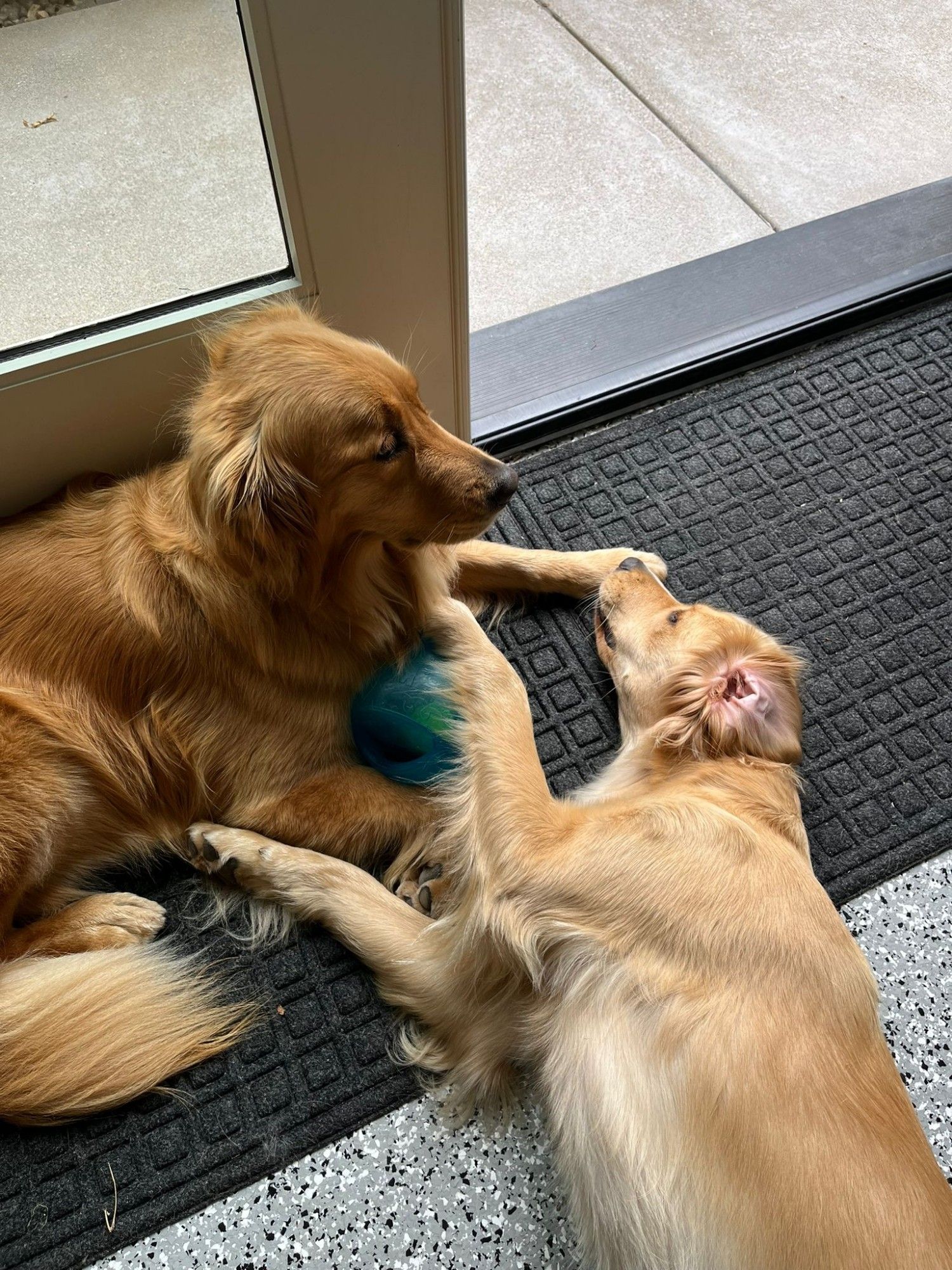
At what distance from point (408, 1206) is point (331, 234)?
153 cm

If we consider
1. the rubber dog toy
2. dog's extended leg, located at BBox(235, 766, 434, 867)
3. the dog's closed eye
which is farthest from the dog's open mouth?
the dog's closed eye

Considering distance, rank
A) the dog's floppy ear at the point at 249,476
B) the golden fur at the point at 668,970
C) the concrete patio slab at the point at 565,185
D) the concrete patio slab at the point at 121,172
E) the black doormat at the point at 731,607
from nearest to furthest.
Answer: the golden fur at the point at 668,970 → the dog's floppy ear at the point at 249,476 → the black doormat at the point at 731,607 → the concrete patio slab at the point at 121,172 → the concrete patio slab at the point at 565,185

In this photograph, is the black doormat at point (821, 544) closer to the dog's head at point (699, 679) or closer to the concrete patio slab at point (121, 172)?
the dog's head at point (699, 679)

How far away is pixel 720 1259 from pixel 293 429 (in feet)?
3.84

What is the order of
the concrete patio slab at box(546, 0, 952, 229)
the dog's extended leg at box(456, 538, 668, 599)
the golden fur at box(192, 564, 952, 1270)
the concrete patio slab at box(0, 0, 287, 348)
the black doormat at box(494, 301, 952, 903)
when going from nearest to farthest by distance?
the golden fur at box(192, 564, 952, 1270) → the concrete patio slab at box(0, 0, 287, 348) → the black doormat at box(494, 301, 952, 903) → the dog's extended leg at box(456, 538, 668, 599) → the concrete patio slab at box(546, 0, 952, 229)

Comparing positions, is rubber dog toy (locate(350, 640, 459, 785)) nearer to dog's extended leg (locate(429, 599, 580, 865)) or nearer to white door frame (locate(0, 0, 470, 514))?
dog's extended leg (locate(429, 599, 580, 865))

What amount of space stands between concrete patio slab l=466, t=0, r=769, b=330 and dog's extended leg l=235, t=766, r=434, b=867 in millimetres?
1270

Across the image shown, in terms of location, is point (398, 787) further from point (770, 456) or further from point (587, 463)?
point (770, 456)

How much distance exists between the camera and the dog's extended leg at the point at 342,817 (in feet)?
5.24

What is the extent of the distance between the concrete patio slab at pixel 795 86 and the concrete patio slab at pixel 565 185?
10cm

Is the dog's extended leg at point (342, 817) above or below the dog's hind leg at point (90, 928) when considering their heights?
above

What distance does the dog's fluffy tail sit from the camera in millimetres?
1391

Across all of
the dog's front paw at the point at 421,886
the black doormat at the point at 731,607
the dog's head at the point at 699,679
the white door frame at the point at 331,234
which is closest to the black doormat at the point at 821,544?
the black doormat at the point at 731,607

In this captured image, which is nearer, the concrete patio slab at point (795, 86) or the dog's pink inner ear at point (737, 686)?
the dog's pink inner ear at point (737, 686)
